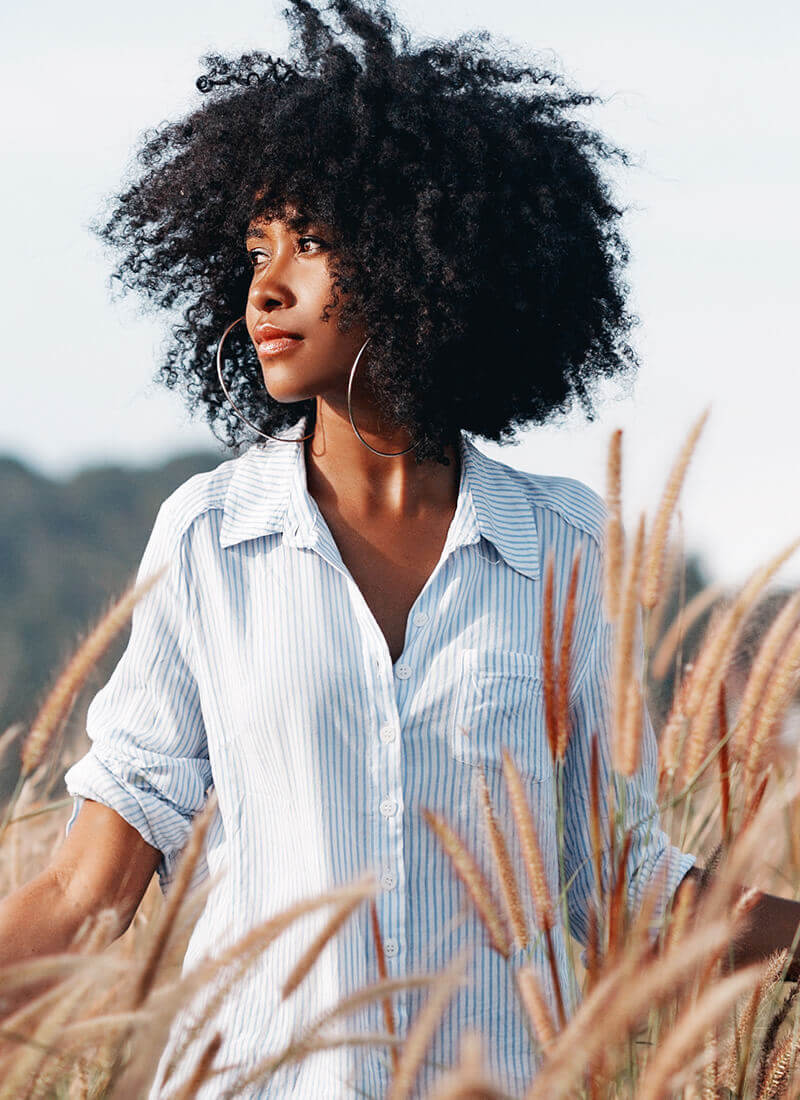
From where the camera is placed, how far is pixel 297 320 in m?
2.17

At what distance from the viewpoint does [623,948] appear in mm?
1350

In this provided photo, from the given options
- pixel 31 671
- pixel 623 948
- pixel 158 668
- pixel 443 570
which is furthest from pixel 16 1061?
pixel 31 671

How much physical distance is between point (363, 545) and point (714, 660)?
864mm

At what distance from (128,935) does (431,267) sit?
149 centimetres

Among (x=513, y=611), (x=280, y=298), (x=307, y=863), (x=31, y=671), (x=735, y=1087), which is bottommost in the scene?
(x=31, y=671)

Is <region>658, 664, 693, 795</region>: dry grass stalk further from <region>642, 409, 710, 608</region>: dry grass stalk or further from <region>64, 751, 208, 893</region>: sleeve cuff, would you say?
<region>64, 751, 208, 893</region>: sleeve cuff

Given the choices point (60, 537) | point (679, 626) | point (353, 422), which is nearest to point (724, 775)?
point (679, 626)

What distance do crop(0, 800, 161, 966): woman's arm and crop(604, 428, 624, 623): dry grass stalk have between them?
2.65 feet

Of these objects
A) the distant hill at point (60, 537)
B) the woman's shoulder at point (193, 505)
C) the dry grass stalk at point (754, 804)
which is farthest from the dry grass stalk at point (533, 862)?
the distant hill at point (60, 537)

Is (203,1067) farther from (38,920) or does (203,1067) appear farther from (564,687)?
(38,920)

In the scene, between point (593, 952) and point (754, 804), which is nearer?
point (593, 952)

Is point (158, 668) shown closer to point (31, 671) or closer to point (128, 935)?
point (128, 935)

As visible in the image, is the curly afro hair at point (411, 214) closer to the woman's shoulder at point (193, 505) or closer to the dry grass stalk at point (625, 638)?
the woman's shoulder at point (193, 505)

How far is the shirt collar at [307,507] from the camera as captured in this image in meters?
2.14
